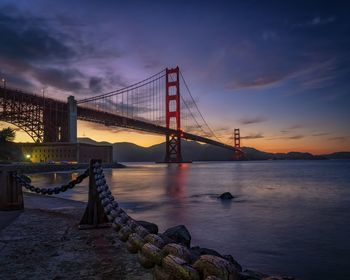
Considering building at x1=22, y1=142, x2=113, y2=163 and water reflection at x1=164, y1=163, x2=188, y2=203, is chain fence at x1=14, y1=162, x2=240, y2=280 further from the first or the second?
building at x1=22, y1=142, x2=113, y2=163

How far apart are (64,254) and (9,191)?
13.2ft

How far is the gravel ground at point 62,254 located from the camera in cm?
285

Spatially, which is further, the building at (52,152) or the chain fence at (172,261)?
the building at (52,152)

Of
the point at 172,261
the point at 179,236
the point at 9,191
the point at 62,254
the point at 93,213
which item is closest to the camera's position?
the point at 172,261

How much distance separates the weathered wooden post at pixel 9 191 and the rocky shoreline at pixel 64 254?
149 cm

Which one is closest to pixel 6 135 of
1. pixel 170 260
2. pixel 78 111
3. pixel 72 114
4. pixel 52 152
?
pixel 72 114

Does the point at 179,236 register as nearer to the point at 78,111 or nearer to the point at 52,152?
the point at 78,111

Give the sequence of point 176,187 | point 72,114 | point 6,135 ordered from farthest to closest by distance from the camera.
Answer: point 72,114
point 6,135
point 176,187

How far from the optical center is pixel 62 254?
3.46m

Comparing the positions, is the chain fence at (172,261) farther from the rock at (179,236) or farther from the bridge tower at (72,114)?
the bridge tower at (72,114)

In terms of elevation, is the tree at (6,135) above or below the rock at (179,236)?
above

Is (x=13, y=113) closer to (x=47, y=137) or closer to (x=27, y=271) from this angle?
(x=47, y=137)

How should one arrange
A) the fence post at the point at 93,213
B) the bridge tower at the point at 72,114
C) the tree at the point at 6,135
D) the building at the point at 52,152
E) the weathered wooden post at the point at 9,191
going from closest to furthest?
1. the fence post at the point at 93,213
2. the weathered wooden post at the point at 9,191
3. the tree at the point at 6,135
4. the bridge tower at the point at 72,114
5. the building at the point at 52,152

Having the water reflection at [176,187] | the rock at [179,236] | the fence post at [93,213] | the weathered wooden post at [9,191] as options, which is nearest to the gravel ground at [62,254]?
the fence post at [93,213]
